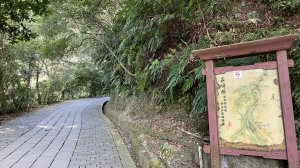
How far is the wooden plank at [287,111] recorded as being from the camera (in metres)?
3.13

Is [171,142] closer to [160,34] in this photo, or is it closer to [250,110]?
[250,110]

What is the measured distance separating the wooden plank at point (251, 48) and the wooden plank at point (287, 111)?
10 centimetres

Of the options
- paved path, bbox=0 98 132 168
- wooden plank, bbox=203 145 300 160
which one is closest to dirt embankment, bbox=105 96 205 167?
paved path, bbox=0 98 132 168

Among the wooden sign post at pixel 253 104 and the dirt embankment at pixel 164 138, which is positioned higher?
the wooden sign post at pixel 253 104

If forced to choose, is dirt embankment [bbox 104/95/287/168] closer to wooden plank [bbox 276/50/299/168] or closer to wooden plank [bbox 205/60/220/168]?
wooden plank [bbox 205/60/220/168]

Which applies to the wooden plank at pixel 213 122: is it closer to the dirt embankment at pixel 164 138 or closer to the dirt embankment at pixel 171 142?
the dirt embankment at pixel 171 142

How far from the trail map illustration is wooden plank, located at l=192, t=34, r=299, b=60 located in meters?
0.23

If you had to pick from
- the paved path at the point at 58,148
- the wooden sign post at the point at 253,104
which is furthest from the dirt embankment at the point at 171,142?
the paved path at the point at 58,148

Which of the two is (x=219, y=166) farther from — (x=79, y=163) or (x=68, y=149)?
(x=68, y=149)

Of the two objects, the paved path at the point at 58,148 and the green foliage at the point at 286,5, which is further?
the paved path at the point at 58,148

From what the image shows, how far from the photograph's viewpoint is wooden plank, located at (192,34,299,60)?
3.18 metres

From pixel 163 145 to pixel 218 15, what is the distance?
2.75 m

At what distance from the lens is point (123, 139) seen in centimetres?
745

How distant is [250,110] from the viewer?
3.44 metres
